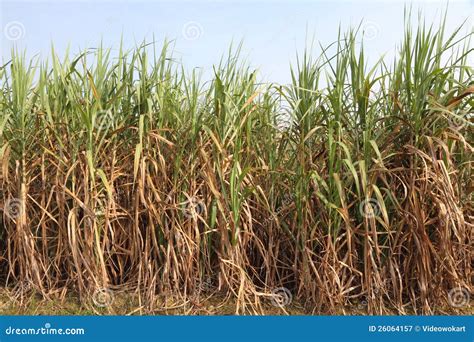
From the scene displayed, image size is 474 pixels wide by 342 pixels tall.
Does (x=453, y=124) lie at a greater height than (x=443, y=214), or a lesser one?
greater

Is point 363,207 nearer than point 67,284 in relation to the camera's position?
Yes

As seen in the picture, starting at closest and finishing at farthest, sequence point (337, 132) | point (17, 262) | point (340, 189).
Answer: point (340, 189) < point (337, 132) < point (17, 262)

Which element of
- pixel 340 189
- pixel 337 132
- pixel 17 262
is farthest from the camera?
pixel 17 262

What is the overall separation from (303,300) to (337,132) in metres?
0.95

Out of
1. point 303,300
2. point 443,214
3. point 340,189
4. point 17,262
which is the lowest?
point 303,300

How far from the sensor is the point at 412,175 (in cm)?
255

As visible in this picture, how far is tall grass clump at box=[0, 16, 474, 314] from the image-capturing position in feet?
8.34

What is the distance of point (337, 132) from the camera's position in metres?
2.63

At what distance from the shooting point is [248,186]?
2.71 meters

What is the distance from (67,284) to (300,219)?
53.3 inches

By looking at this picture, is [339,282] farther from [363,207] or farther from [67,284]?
[67,284]

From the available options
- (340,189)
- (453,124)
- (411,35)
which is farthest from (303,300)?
(411,35)

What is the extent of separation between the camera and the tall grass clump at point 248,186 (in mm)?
2541

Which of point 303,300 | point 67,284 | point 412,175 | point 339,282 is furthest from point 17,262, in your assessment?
point 412,175
